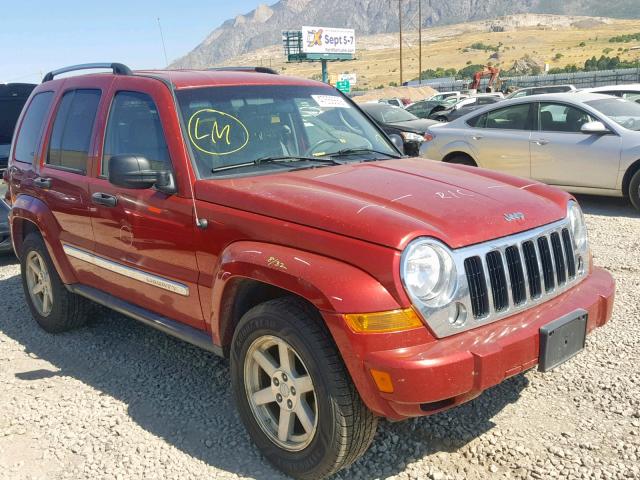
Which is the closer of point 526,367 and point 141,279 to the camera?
point 526,367

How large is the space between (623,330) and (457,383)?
8.47ft

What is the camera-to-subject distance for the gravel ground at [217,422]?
3180mm

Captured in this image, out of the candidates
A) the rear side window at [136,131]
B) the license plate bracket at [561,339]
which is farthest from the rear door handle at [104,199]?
the license plate bracket at [561,339]

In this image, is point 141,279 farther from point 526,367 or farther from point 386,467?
point 526,367

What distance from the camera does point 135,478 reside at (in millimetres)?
3180

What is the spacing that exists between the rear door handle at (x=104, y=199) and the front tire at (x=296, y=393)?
1370mm

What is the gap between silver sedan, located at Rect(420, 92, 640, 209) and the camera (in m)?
8.24

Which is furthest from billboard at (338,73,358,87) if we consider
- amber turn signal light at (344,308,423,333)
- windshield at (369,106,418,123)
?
amber turn signal light at (344,308,423,333)

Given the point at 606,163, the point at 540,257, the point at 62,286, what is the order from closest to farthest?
the point at 540,257, the point at 62,286, the point at 606,163

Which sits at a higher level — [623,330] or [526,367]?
[526,367]

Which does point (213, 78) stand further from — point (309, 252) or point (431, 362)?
point (431, 362)

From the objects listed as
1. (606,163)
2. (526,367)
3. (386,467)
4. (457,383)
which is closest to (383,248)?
(457,383)

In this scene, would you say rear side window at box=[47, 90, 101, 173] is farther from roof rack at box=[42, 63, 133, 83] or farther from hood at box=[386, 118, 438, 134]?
hood at box=[386, 118, 438, 134]

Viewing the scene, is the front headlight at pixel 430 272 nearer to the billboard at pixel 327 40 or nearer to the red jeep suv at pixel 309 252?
the red jeep suv at pixel 309 252
